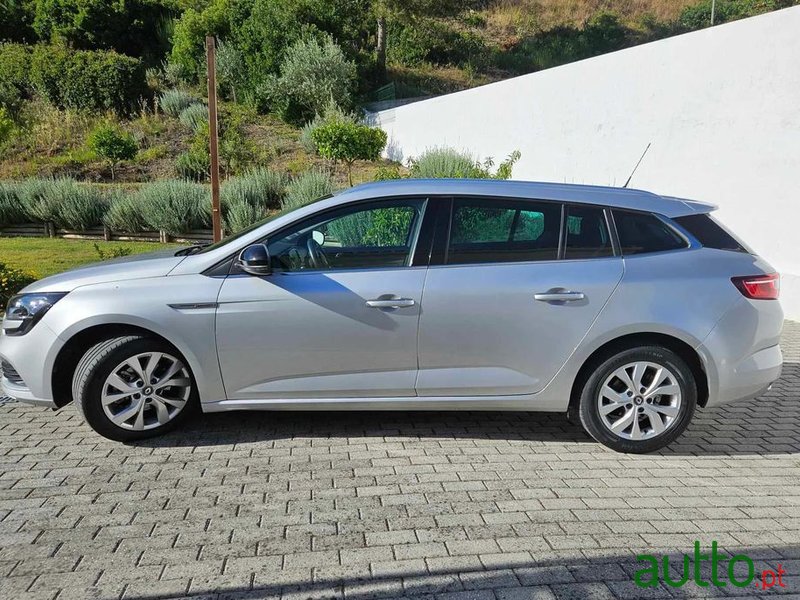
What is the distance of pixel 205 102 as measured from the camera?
25297mm

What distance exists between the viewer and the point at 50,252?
11.2 metres

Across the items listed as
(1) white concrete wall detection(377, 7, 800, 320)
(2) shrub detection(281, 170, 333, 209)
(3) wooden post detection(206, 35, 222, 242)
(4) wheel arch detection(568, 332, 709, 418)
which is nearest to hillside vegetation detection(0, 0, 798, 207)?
(2) shrub detection(281, 170, 333, 209)

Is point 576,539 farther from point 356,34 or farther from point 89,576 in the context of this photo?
point 356,34

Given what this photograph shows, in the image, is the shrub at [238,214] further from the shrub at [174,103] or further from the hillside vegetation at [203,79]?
the shrub at [174,103]

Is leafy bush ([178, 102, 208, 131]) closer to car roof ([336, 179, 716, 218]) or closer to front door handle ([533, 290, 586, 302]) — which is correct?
car roof ([336, 179, 716, 218])

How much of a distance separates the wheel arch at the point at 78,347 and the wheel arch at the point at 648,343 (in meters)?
2.56

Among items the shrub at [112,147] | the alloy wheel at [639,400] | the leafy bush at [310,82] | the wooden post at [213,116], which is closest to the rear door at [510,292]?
the alloy wheel at [639,400]

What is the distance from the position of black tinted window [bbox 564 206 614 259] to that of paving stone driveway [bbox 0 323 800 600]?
1.34m

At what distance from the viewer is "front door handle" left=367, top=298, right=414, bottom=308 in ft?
12.6

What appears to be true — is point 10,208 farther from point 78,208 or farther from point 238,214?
point 238,214

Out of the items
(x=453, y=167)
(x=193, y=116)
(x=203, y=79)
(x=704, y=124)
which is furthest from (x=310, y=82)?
(x=704, y=124)

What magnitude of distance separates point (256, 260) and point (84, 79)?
968 inches

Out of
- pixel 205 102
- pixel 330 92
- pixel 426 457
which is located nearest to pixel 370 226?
pixel 426 457

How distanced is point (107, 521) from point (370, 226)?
91.6 inches
